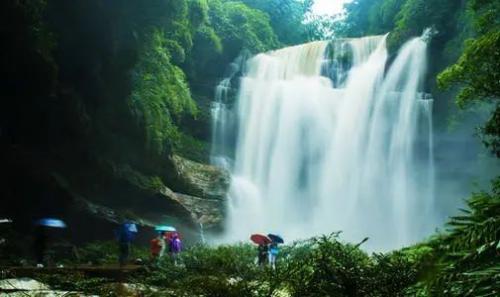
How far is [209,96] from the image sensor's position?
27672 millimetres

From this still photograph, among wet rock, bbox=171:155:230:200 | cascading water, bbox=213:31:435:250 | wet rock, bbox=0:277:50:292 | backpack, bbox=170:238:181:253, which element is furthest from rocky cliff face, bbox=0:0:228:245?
wet rock, bbox=0:277:50:292

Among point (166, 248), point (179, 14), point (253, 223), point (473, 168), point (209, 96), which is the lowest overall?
A: point (253, 223)

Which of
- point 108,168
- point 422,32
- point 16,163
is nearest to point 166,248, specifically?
point 108,168

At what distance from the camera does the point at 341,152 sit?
2478cm

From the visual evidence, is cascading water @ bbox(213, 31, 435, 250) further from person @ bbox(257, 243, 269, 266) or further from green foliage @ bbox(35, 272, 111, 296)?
green foliage @ bbox(35, 272, 111, 296)

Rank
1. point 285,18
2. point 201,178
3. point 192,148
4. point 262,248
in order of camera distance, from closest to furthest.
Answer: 1. point 262,248
2. point 201,178
3. point 192,148
4. point 285,18

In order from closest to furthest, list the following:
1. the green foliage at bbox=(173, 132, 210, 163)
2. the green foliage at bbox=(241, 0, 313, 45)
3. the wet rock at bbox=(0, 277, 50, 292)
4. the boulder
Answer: the wet rock at bbox=(0, 277, 50, 292), the boulder, the green foliage at bbox=(173, 132, 210, 163), the green foliage at bbox=(241, 0, 313, 45)

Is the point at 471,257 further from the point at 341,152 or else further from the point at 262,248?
the point at 341,152

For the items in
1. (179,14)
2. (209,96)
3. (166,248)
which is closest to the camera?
(166,248)

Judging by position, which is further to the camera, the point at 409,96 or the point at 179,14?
the point at 409,96

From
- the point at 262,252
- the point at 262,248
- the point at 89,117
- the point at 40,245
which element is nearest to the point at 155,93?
the point at 89,117

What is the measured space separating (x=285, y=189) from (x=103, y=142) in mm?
10165

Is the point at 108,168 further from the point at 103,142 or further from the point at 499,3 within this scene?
the point at 499,3

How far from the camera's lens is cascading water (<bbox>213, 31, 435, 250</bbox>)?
2347cm
